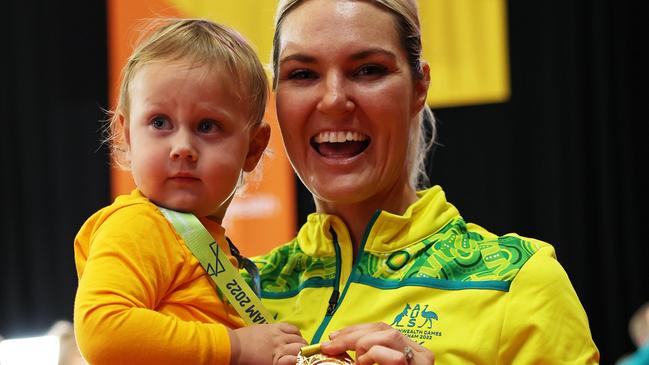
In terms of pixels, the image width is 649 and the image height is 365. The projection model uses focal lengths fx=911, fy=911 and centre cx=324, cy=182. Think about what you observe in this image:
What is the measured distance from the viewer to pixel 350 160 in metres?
2.13

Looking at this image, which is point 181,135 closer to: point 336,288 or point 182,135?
point 182,135

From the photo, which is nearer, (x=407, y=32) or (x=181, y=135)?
(x=181, y=135)

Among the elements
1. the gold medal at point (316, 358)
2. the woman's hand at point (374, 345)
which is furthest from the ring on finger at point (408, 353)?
the gold medal at point (316, 358)

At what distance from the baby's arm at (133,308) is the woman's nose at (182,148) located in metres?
0.15

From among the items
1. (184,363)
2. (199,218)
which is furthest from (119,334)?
(199,218)

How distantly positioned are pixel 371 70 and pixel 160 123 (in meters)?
0.55

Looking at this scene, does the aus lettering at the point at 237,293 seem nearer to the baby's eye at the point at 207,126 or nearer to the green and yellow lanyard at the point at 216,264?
the green and yellow lanyard at the point at 216,264

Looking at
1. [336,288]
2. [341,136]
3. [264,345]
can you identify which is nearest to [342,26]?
[341,136]

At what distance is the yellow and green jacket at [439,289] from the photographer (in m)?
1.84

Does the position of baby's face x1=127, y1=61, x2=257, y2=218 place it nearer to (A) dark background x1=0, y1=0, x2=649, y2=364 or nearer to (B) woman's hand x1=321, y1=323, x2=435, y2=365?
(B) woman's hand x1=321, y1=323, x2=435, y2=365

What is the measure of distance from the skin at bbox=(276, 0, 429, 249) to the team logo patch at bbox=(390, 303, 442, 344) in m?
0.32

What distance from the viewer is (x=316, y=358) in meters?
1.58

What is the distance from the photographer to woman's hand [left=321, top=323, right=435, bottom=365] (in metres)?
1.59

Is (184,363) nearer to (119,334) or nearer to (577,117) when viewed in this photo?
(119,334)
